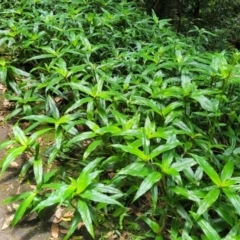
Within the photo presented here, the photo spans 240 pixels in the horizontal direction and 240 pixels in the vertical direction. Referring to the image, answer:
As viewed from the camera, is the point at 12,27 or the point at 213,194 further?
the point at 12,27

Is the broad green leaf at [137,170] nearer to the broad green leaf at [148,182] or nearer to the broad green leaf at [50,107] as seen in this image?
the broad green leaf at [148,182]

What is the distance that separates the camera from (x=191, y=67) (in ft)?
10.6

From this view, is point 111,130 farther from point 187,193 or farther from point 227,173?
point 227,173

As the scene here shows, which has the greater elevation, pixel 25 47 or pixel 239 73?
pixel 239 73

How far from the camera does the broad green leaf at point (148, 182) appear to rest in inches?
75.3

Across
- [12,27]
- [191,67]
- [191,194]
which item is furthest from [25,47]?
[191,194]

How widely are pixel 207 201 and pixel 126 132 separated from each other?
750 mm

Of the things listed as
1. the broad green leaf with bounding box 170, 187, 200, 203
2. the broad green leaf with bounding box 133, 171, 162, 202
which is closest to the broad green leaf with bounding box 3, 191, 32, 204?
the broad green leaf with bounding box 133, 171, 162, 202

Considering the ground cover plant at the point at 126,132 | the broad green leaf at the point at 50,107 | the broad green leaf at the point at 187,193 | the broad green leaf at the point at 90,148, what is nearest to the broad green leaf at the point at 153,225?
the ground cover plant at the point at 126,132

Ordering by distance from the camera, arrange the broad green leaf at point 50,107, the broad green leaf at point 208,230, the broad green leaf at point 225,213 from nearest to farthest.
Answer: the broad green leaf at point 208,230 < the broad green leaf at point 225,213 < the broad green leaf at point 50,107

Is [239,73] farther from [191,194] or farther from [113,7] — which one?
[113,7]

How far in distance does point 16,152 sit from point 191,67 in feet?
6.34

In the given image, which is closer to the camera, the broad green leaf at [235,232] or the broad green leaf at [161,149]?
the broad green leaf at [235,232]

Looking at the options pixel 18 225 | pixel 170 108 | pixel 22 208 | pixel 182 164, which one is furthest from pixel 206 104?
pixel 18 225
